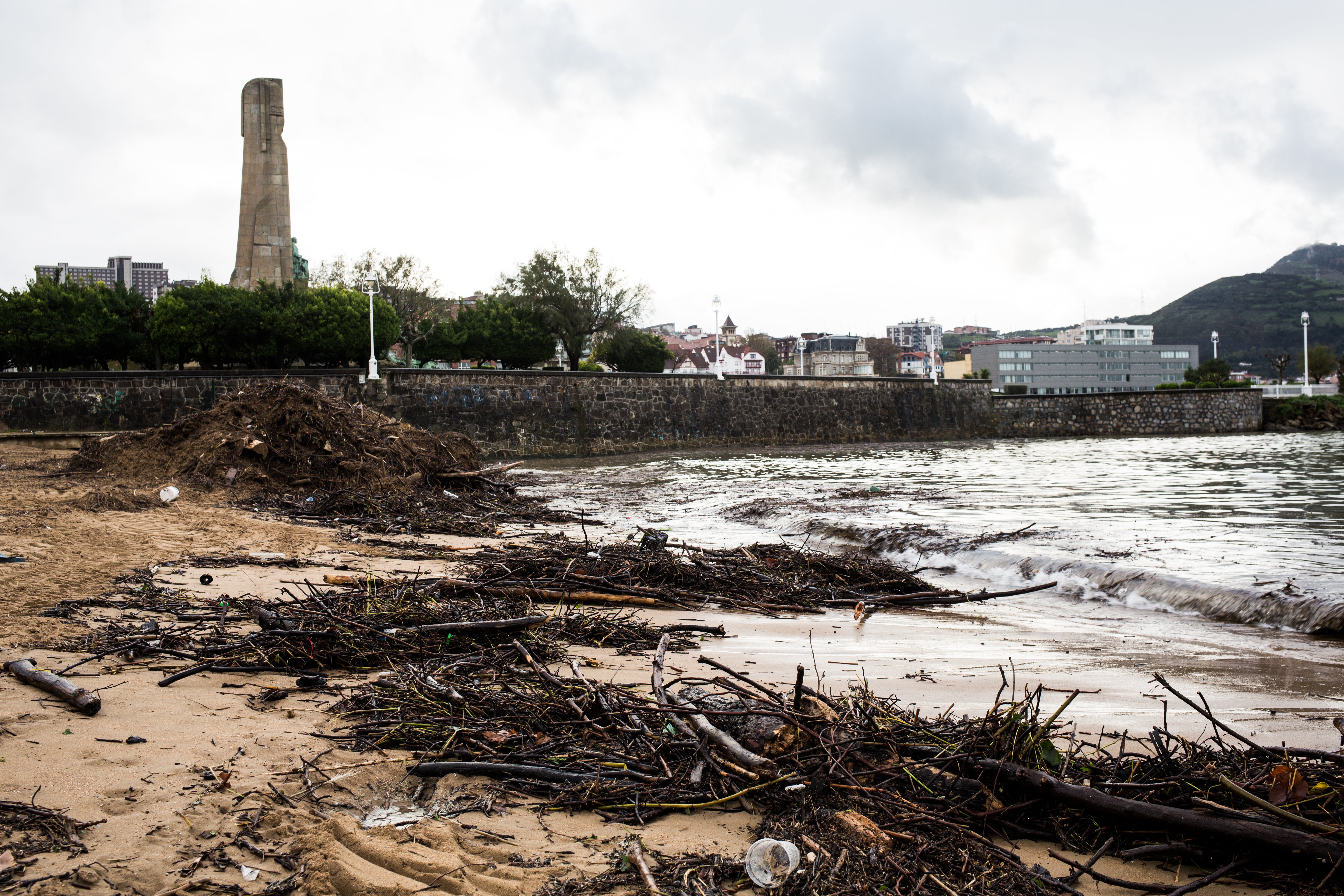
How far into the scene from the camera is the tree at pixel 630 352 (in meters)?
57.7

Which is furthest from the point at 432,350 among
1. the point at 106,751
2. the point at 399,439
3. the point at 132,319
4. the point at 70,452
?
the point at 106,751

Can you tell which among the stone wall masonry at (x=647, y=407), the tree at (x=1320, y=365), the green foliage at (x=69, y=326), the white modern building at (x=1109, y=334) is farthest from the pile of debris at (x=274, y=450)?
the white modern building at (x=1109, y=334)

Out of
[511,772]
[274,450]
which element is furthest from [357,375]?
[511,772]

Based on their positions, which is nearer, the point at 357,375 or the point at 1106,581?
the point at 1106,581

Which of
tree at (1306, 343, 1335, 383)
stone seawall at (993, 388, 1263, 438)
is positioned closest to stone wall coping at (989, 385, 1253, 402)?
stone seawall at (993, 388, 1263, 438)

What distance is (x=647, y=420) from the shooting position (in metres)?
33.4

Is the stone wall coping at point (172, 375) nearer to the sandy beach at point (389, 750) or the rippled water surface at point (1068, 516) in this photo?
the rippled water surface at point (1068, 516)

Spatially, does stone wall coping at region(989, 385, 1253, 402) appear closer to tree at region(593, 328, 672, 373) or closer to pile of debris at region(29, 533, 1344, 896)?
tree at region(593, 328, 672, 373)

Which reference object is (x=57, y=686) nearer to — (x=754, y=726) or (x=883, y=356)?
(x=754, y=726)

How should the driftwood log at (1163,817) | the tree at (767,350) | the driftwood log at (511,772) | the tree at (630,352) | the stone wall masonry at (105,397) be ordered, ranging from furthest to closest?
the tree at (767,350) < the tree at (630,352) < the stone wall masonry at (105,397) < the driftwood log at (511,772) < the driftwood log at (1163,817)

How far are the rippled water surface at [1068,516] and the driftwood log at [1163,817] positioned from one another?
411 centimetres

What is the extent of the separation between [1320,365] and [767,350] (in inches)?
2614

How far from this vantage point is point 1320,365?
261 feet

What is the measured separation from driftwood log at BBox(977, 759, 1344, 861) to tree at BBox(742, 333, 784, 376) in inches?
3651
